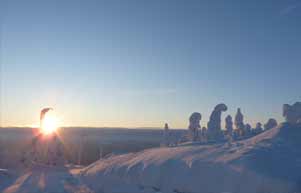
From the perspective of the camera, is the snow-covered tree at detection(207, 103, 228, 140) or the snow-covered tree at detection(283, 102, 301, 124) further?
the snow-covered tree at detection(207, 103, 228, 140)

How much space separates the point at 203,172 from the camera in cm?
2580

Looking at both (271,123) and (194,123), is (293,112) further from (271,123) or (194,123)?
(194,123)

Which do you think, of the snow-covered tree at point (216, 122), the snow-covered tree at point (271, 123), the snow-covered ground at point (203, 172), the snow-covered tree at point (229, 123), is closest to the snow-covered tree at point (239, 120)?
the snow-covered tree at point (216, 122)

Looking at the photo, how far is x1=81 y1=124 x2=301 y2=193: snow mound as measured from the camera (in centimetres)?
2303

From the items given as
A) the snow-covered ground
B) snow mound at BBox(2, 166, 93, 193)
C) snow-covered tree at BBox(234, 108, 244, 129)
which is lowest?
snow mound at BBox(2, 166, 93, 193)

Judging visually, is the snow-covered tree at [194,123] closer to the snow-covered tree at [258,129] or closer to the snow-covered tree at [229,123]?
the snow-covered tree at [229,123]

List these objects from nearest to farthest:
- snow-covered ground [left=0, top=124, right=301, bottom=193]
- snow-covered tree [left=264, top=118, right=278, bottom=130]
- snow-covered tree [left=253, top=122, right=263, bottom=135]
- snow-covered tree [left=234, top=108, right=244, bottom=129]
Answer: snow-covered ground [left=0, top=124, right=301, bottom=193] < snow-covered tree [left=253, top=122, right=263, bottom=135] < snow-covered tree [left=234, top=108, right=244, bottom=129] < snow-covered tree [left=264, top=118, right=278, bottom=130]

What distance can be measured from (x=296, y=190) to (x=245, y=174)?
2611 mm

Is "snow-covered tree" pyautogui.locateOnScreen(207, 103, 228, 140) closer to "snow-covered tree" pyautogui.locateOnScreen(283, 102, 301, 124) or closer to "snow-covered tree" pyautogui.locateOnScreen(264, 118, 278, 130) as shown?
"snow-covered tree" pyautogui.locateOnScreen(264, 118, 278, 130)

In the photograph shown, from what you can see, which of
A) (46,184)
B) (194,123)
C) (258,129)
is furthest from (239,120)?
(46,184)

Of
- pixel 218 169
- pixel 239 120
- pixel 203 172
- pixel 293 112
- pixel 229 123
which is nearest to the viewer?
pixel 218 169

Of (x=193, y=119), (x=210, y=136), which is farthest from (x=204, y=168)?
(x=193, y=119)

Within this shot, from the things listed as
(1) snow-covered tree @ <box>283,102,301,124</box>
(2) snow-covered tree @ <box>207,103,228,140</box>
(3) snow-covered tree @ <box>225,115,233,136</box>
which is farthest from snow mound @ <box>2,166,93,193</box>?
(3) snow-covered tree @ <box>225,115,233,136</box>

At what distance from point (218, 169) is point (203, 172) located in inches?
39.1
